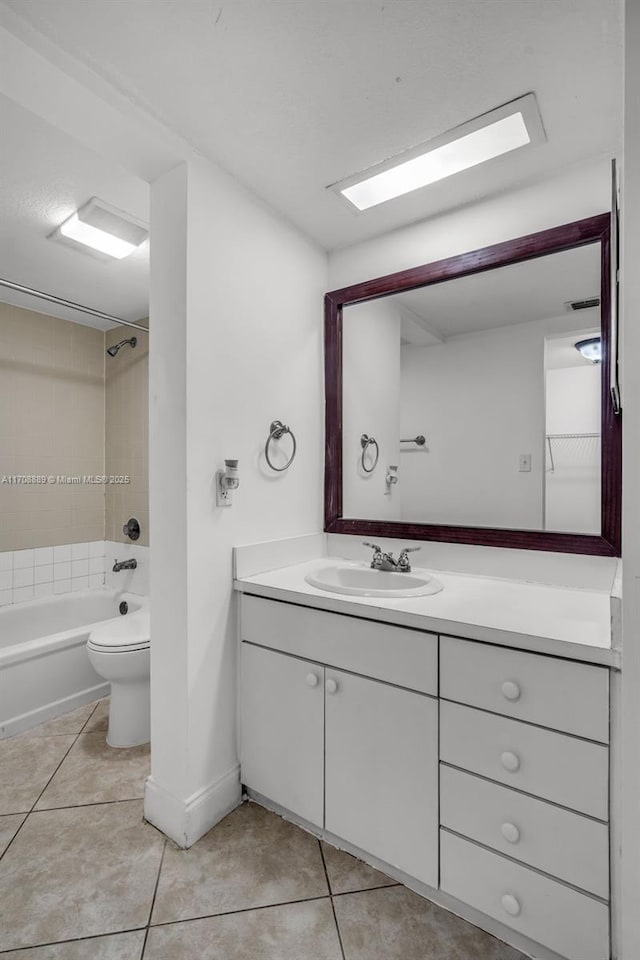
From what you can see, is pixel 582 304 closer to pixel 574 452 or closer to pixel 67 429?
pixel 574 452

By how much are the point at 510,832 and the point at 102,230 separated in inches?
103

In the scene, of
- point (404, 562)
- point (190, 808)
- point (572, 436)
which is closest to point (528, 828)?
point (404, 562)

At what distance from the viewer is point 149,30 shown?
1.17 m

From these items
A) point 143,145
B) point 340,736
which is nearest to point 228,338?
point 143,145

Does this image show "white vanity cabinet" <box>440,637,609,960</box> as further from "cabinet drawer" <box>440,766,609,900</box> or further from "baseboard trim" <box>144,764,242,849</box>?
"baseboard trim" <box>144,764,242,849</box>

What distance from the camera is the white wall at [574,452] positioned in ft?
5.39

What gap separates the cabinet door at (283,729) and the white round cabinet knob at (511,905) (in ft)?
1.94

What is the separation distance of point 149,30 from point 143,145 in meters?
0.37

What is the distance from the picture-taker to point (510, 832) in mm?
1201

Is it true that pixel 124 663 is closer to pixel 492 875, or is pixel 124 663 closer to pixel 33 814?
pixel 33 814

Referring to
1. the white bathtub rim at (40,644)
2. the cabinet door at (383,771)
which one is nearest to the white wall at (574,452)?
the cabinet door at (383,771)

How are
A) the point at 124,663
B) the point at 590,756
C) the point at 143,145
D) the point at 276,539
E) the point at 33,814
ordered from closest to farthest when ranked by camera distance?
the point at 590,756 < the point at 143,145 < the point at 33,814 < the point at 276,539 < the point at 124,663

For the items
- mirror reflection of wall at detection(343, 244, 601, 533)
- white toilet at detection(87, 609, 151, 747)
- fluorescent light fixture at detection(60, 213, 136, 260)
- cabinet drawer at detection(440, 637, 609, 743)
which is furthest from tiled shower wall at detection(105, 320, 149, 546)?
cabinet drawer at detection(440, 637, 609, 743)

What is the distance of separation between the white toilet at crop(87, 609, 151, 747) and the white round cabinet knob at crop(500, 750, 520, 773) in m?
1.57
